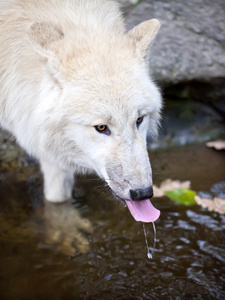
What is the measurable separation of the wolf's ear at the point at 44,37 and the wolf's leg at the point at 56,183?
58.6 inches

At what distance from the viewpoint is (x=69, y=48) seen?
→ 9.16 feet

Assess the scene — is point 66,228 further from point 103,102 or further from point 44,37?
point 44,37

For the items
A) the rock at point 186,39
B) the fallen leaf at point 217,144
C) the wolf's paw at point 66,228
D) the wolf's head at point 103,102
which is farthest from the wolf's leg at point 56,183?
the fallen leaf at point 217,144

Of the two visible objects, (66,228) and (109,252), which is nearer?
(109,252)

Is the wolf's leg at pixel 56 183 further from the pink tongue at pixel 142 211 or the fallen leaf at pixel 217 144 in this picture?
the fallen leaf at pixel 217 144

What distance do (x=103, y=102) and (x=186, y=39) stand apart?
286cm

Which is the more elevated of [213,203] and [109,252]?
[109,252]

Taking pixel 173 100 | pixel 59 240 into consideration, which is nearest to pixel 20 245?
pixel 59 240

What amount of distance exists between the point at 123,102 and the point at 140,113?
21cm

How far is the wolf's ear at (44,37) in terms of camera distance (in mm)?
2666

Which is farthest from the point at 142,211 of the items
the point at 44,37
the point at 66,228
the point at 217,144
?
the point at 217,144

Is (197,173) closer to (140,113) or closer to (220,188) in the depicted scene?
(220,188)

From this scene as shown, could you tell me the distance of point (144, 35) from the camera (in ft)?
9.82

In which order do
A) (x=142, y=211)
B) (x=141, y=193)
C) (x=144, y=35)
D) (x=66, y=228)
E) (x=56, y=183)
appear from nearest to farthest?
(x=141, y=193)
(x=142, y=211)
(x=144, y=35)
(x=66, y=228)
(x=56, y=183)
